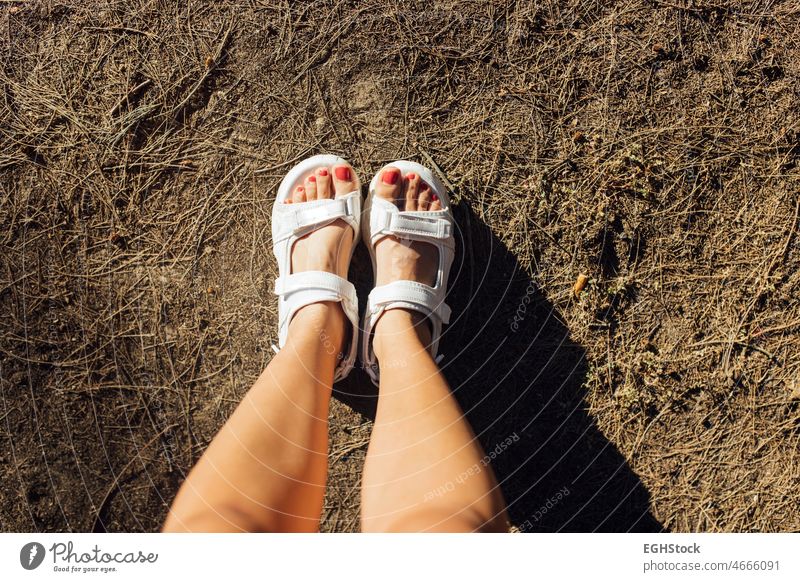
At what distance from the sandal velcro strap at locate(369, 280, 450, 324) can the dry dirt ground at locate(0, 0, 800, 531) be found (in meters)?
0.11

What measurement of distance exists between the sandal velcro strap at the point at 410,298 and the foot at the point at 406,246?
0.04 meters

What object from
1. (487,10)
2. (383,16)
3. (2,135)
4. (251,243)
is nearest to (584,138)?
(487,10)

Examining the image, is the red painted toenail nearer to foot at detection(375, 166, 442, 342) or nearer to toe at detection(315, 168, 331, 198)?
foot at detection(375, 166, 442, 342)

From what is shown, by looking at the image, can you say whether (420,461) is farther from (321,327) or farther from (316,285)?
(316,285)

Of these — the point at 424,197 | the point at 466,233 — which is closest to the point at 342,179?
the point at 424,197

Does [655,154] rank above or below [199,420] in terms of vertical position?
above

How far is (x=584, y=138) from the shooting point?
187 centimetres

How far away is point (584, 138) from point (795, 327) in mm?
977

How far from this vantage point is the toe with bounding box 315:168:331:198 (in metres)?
1.82

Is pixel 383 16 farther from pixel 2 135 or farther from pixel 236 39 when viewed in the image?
pixel 2 135

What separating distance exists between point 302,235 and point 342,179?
9.3 inches

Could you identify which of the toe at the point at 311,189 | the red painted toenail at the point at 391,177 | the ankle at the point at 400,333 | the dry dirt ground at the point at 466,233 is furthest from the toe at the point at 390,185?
the ankle at the point at 400,333

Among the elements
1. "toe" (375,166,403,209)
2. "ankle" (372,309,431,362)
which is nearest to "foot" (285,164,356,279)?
"toe" (375,166,403,209)
